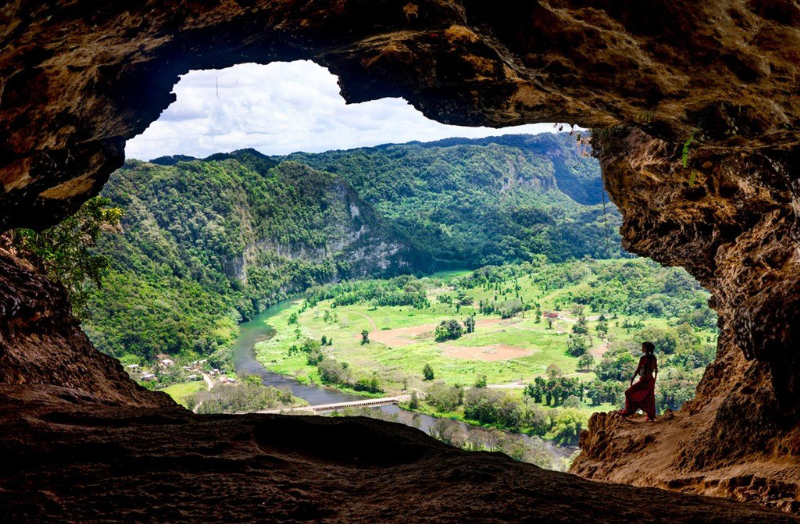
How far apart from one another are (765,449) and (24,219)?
35.5 ft

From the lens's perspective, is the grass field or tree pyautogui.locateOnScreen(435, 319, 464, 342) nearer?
the grass field

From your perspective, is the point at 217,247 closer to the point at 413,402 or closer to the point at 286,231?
the point at 286,231

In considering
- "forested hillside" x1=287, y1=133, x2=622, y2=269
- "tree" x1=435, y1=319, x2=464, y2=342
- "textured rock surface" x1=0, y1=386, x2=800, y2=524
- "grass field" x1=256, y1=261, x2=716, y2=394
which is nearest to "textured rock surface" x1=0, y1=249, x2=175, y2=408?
"textured rock surface" x1=0, y1=386, x2=800, y2=524

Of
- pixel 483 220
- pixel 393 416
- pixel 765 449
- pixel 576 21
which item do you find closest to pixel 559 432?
pixel 393 416

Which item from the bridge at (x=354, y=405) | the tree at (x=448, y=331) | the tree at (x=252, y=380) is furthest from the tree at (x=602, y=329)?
the tree at (x=252, y=380)

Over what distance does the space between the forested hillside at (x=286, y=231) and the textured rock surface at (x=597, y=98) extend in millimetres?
42269

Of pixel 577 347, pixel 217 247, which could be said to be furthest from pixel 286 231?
pixel 577 347

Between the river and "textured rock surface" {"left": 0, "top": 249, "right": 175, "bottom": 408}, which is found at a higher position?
"textured rock surface" {"left": 0, "top": 249, "right": 175, "bottom": 408}

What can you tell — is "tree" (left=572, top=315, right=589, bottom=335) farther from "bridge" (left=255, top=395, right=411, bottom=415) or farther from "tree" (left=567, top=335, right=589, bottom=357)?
"bridge" (left=255, top=395, right=411, bottom=415)

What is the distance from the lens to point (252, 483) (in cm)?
419

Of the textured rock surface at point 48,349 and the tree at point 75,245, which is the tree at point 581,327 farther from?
the textured rock surface at point 48,349

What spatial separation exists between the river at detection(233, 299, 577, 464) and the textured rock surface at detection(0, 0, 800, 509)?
20.8 meters

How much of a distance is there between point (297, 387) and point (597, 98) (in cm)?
5582

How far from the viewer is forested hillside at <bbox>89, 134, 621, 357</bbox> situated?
241 ft
